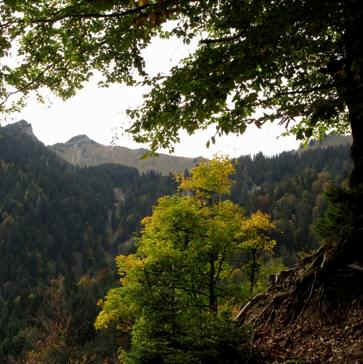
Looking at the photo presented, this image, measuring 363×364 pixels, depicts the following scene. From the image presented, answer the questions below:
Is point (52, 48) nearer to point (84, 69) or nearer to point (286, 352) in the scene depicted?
point (84, 69)

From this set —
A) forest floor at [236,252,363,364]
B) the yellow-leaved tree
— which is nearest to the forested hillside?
the yellow-leaved tree

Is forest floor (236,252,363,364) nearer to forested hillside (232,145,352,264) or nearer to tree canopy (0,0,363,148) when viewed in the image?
tree canopy (0,0,363,148)

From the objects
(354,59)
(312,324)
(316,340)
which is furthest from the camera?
(312,324)

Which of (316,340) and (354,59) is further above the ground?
(354,59)

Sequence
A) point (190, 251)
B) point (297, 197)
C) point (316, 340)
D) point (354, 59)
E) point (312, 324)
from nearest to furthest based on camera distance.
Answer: point (354, 59) → point (316, 340) → point (312, 324) → point (190, 251) → point (297, 197)

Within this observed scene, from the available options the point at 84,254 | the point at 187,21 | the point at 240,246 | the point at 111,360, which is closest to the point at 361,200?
the point at 187,21

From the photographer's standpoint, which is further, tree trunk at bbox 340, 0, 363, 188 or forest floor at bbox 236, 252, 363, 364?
forest floor at bbox 236, 252, 363, 364

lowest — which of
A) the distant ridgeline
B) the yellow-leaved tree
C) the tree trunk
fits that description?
the distant ridgeline

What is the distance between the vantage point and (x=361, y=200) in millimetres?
7168

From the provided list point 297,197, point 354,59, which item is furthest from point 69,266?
point 354,59

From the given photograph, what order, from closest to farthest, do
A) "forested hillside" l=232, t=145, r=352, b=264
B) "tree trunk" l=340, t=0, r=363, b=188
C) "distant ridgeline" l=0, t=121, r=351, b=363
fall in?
"tree trunk" l=340, t=0, r=363, b=188 < "distant ridgeline" l=0, t=121, r=351, b=363 < "forested hillside" l=232, t=145, r=352, b=264

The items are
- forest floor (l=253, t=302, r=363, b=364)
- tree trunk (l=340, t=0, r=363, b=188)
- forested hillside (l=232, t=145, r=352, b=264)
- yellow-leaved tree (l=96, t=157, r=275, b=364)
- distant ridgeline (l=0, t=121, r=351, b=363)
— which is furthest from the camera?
forested hillside (l=232, t=145, r=352, b=264)

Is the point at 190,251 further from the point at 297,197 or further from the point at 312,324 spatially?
the point at 297,197

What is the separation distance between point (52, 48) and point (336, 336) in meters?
7.41
